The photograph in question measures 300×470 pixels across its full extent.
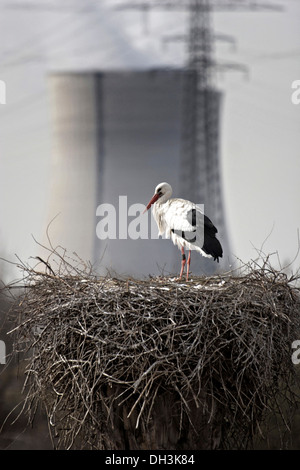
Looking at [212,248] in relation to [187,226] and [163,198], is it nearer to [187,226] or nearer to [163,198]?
[187,226]

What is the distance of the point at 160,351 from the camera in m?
3.87

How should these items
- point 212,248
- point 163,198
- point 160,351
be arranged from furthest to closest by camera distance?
point 163,198 → point 212,248 → point 160,351

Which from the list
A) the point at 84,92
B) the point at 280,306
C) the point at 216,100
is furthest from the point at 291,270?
the point at 216,100

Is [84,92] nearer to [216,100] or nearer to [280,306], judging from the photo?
[216,100]

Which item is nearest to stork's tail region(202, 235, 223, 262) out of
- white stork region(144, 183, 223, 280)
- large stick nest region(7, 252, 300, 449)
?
white stork region(144, 183, 223, 280)

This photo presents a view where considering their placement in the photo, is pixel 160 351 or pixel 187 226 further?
pixel 187 226

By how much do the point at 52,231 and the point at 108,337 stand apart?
50.7ft

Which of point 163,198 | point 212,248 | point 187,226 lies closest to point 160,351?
point 212,248

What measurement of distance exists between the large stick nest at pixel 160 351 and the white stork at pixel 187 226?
1.42ft

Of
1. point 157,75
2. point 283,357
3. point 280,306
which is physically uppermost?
point 157,75

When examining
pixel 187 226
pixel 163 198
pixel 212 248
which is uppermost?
pixel 163 198

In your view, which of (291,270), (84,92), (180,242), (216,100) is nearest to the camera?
(291,270)

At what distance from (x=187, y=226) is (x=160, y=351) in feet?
3.99

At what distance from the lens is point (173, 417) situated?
4.09 meters
